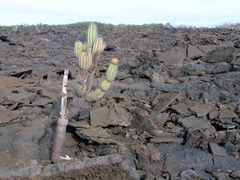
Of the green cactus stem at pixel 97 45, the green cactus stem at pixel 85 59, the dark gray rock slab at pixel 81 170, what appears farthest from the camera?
the green cactus stem at pixel 97 45

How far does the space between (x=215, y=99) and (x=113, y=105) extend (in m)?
2.37

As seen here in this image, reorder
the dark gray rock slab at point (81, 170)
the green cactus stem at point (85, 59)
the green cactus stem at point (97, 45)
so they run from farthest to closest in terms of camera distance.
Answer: the green cactus stem at point (97, 45) → the green cactus stem at point (85, 59) → the dark gray rock slab at point (81, 170)

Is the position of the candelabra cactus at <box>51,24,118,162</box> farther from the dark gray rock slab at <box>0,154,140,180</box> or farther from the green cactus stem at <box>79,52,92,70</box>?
the dark gray rock slab at <box>0,154,140,180</box>

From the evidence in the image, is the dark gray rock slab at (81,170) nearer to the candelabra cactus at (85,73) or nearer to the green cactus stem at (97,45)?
the candelabra cactus at (85,73)

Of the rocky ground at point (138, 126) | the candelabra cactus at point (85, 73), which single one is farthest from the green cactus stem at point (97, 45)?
the rocky ground at point (138, 126)

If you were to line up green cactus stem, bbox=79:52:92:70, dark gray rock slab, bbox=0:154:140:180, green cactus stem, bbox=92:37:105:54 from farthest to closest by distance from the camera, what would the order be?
green cactus stem, bbox=92:37:105:54
green cactus stem, bbox=79:52:92:70
dark gray rock slab, bbox=0:154:140:180

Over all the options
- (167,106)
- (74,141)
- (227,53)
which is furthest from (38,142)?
(227,53)

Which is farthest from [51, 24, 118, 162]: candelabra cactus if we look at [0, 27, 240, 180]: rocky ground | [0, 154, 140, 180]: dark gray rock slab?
[0, 154, 140, 180]: dark gray rock slab

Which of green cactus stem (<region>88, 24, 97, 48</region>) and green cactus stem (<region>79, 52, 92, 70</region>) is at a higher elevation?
green cactus stem (<region>88, 24, 97, 48</region>)

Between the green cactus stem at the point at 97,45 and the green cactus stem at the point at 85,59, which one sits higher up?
the green cactus stem at the point at 97,45

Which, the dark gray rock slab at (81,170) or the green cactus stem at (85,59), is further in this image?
the green cactus stem at (85,59)

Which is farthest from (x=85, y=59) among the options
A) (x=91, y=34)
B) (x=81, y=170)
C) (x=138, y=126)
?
(x=138, y=126)

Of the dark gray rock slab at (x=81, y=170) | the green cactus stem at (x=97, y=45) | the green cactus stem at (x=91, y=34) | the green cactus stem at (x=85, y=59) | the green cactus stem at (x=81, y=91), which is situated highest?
the green cactus stem at (x=91, y=34)

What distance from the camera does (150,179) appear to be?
3.34 metres
